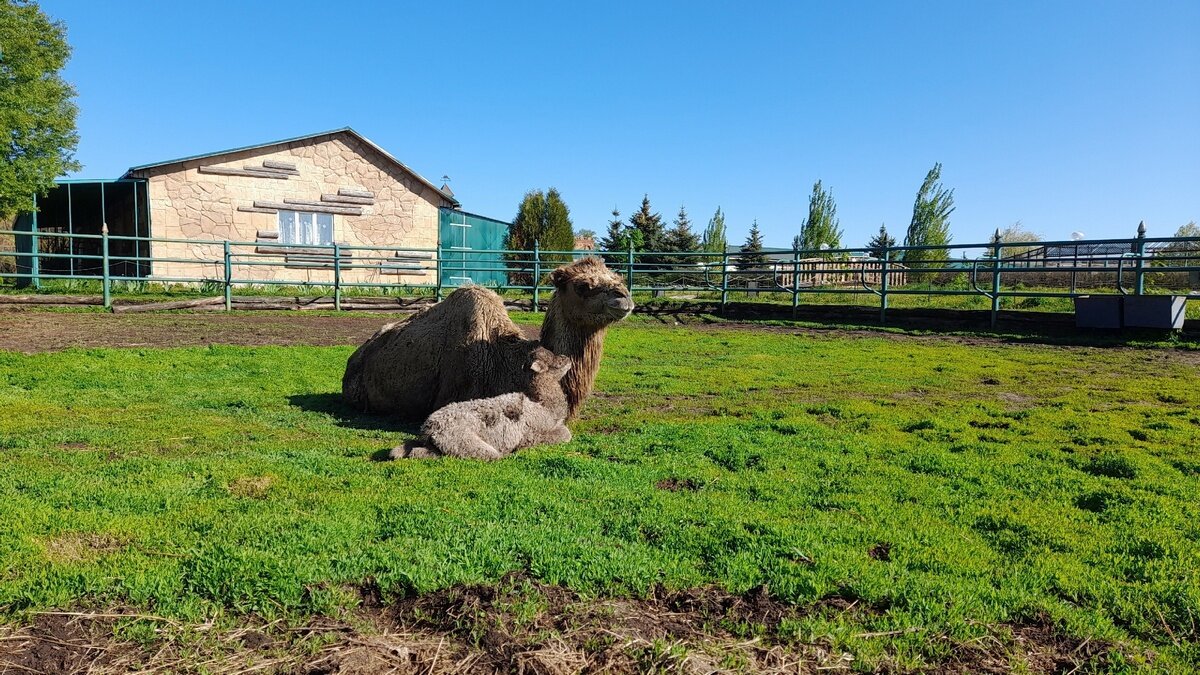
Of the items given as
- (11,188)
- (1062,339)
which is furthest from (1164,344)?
(11,188)

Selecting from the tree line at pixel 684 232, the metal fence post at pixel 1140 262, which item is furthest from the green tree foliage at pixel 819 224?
the metal fence post at pixel 1140 262

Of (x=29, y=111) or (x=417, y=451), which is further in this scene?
(x=29, y=111)

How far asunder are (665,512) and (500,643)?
4.31 feet

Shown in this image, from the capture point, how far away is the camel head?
16.9 ft

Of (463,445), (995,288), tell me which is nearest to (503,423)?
(463,445)

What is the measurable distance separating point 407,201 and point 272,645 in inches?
854

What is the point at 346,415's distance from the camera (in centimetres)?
614

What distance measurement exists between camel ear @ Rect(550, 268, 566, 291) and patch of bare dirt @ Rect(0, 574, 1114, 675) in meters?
3.19

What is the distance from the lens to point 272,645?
221cm

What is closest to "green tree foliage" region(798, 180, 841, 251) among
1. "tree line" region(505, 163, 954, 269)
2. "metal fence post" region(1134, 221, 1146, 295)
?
"tree line" region(505, 163, 954, 269)

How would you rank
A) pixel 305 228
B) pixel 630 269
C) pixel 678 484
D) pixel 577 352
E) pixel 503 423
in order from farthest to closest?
pixel 305 228, pixel 630 269, pixel 577 352, pixel 503 423, pixel 678 484

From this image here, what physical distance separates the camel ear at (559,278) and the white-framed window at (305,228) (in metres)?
17.0

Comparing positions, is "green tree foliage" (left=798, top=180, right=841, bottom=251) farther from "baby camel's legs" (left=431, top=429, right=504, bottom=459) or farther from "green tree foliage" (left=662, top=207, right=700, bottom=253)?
"baby camel's legs" (left=431, top=429, right=504, bottom=459)

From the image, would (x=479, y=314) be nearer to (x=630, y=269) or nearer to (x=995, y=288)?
(x=995, y=288)
